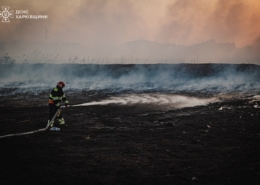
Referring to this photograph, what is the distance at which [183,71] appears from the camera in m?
43.1

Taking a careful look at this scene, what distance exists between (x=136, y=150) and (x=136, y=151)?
0.28ft

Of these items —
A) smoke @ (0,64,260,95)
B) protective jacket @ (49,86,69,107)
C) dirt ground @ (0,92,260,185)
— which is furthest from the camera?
smoke @ (0,64,260,95)

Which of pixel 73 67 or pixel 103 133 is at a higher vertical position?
pixel 73 67

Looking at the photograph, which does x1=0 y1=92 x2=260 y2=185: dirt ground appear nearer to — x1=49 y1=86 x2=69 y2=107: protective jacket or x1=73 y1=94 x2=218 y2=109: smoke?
x1=49 y1=86 x2=69 y2=107: protective jacket

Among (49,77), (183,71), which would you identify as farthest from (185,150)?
(49,77)

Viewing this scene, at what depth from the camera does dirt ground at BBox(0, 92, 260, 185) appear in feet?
17.8

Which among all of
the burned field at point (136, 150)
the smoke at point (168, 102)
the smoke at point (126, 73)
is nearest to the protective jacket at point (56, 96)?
the burned field at point (136, 150)

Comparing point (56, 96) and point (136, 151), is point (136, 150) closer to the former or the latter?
point (136, 151)

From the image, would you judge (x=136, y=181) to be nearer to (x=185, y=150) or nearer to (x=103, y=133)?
(x=185, y=150)

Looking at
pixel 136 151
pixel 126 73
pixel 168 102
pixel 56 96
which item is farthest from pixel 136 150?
pixel 126 73

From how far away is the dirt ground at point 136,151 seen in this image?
17.8 feet

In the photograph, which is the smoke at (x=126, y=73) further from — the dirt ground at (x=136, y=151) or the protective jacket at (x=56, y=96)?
the protective jacket at (x=56, y=96)

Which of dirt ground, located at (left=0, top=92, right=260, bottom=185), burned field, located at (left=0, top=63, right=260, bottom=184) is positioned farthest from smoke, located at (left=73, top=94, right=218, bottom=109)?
dirt ground, located at (left=0, top=92, right=260, bottom=185)

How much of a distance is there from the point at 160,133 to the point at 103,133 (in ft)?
7.87
